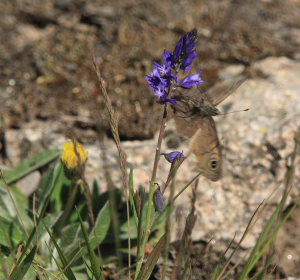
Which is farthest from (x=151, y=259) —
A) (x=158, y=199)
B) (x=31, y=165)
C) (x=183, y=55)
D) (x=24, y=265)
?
(x=31, y=165)

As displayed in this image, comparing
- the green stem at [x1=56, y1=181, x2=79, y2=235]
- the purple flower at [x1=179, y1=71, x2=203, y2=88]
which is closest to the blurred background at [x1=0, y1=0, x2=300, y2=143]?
the green stem at [x1=56, y1=181, x2=79, y2=235]

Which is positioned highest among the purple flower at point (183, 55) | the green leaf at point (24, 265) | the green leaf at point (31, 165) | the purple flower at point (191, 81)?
the purple flower at point (183, 55)

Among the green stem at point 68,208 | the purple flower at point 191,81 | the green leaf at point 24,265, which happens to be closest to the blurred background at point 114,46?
the green stem at point 68,208

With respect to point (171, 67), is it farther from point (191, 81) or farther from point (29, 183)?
point (29, 183)

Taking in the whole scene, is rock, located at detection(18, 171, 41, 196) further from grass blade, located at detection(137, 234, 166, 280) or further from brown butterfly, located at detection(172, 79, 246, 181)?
grass blade, located at detection(137, 234, 166, 280)

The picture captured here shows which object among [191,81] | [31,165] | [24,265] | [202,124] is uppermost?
[191,81]

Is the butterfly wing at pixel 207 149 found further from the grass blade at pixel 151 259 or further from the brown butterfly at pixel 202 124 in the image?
the grass blade at pixel 151 259

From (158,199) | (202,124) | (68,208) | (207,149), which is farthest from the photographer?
(68,208)

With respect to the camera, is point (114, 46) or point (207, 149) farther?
point (114, 46)
